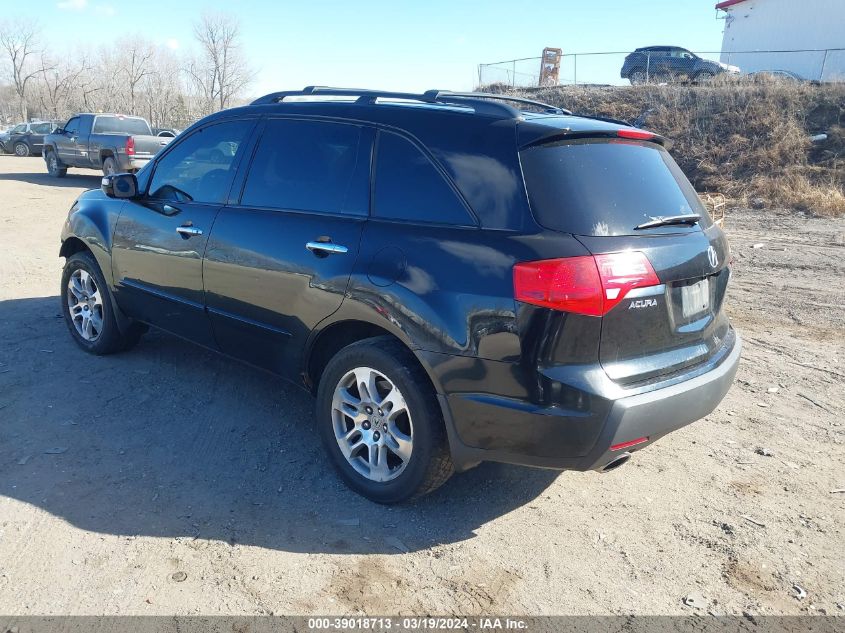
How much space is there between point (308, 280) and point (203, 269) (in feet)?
3.33

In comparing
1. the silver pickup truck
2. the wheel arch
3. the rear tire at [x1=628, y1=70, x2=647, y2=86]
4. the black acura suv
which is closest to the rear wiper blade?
the black acura suv

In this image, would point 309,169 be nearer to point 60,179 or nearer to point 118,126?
point 118,126

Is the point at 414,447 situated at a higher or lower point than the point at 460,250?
lower

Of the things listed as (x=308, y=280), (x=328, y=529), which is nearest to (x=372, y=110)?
(x=308, y=280)

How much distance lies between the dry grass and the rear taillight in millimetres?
13184

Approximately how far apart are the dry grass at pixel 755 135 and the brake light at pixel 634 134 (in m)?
12.3

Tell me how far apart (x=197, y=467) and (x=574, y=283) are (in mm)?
2329

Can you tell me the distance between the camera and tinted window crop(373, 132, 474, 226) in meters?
3.13

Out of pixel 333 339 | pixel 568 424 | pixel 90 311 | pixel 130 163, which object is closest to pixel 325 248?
pixel 333 339

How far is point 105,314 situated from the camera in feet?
17.0

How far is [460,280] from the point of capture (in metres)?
A: 2.94

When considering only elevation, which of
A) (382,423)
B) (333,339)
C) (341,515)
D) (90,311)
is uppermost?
(333,339)

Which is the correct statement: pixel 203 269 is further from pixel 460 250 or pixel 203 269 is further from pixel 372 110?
pixel 460 250

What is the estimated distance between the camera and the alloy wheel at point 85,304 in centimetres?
530
